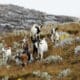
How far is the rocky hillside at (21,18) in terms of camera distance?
81.8 m

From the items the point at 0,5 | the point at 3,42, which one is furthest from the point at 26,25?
the point at 3,42

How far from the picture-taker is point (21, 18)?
8906 cm

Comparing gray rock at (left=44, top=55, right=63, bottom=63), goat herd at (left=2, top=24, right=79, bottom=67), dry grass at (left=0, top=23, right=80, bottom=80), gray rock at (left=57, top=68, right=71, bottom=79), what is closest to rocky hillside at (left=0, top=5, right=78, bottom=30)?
goat herd at (left=2, top=24, right=79, bottom=67)

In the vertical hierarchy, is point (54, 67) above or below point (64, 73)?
below

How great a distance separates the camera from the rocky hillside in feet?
268

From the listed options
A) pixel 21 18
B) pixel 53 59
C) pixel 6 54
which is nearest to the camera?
pixel 53 59

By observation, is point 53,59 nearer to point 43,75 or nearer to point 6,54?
point 43,75

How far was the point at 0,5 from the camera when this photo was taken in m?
101

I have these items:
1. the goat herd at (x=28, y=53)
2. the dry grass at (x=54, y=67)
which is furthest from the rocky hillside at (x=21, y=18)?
the dry grass at (x=54, y=67)

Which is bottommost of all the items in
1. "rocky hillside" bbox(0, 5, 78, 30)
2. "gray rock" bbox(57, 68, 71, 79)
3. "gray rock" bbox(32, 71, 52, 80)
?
→ "rocky hillside" bbox(0, 5, 78, 30)

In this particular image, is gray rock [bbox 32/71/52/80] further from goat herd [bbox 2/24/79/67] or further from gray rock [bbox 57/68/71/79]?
goat herd [bbox 2/24/79/67]

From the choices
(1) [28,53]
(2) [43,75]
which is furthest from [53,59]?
(2) [43,75]

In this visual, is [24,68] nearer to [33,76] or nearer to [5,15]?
[33,76]

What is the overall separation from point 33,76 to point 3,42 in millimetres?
11193
